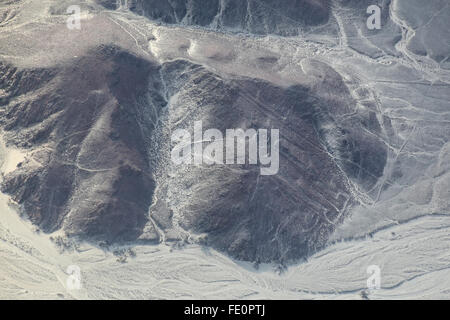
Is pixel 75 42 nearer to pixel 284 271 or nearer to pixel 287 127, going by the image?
pixel 287 127

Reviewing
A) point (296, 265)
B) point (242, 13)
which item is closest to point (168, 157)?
point (296, 265)

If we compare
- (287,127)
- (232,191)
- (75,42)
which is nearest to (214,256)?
(232,191)

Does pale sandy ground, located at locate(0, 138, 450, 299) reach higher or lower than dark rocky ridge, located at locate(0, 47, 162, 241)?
lower

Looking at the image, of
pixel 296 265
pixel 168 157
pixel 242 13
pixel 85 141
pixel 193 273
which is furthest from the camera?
pixel 242 13

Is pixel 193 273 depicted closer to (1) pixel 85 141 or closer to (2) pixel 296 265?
(2) pixel 296 265

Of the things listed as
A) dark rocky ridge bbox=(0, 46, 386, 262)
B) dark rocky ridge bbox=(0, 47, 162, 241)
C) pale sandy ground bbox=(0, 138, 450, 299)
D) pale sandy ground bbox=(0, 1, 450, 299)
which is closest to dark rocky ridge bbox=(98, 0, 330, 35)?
pale sandy ground bbox=(0, 1, 450, 299)

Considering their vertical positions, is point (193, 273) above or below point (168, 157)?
below

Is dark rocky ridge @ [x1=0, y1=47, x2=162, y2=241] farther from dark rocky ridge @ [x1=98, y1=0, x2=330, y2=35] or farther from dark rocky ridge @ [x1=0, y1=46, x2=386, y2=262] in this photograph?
dark rocky ridge @ [x1=98, y1=0, x2=330, y2=35]

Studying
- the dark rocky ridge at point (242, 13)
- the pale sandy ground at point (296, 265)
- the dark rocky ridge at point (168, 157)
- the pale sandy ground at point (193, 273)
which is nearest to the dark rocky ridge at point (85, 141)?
the dark rocky ridge at point (168, 157)

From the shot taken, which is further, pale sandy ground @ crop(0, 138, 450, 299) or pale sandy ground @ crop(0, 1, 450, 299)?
pale sandy ground @ crop(0, 1, 450, 299)
